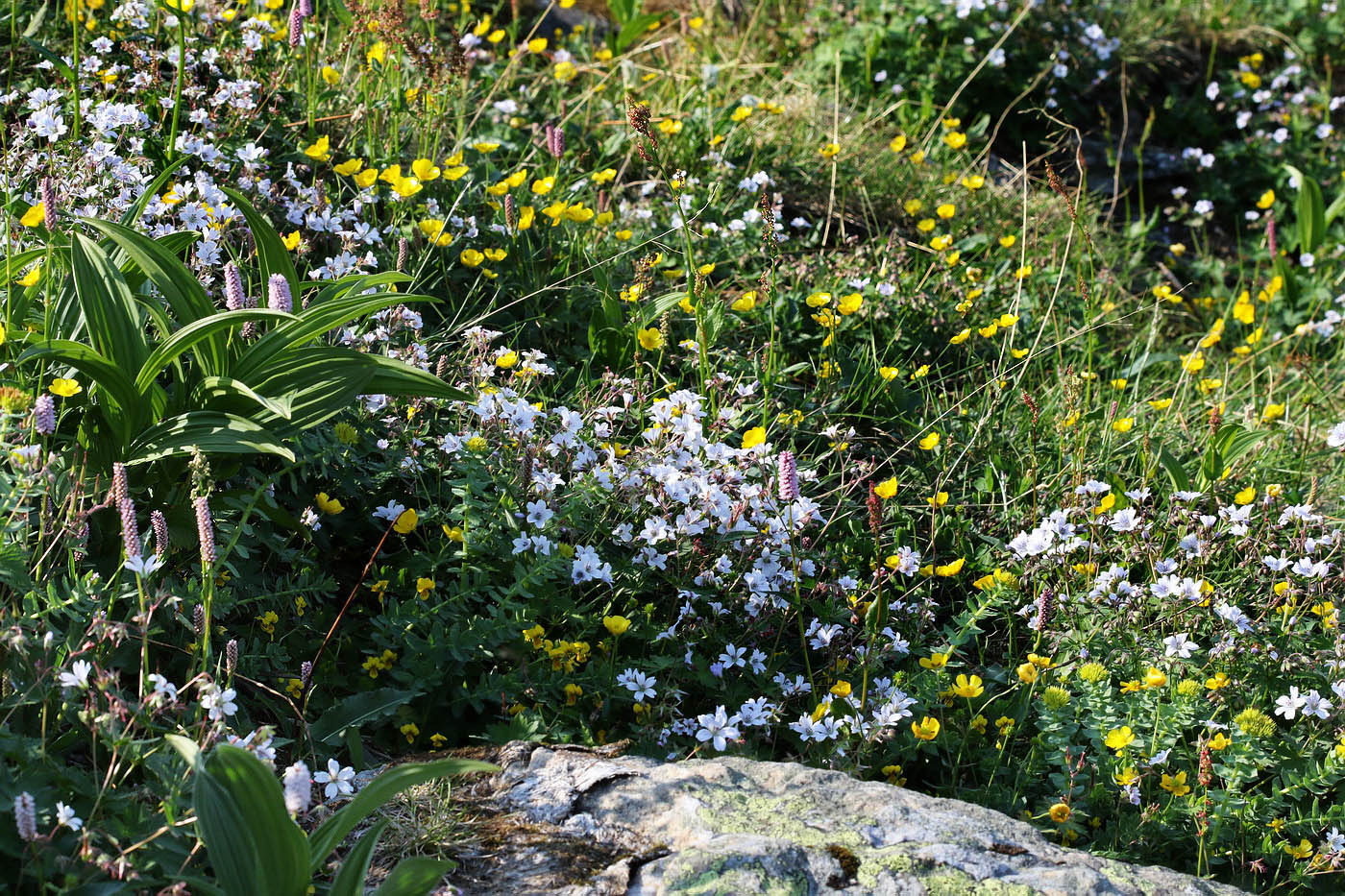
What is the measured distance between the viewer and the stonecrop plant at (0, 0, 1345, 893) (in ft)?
5.91

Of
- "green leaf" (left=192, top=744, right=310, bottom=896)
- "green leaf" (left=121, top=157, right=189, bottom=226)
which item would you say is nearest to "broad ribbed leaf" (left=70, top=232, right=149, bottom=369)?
"green leaf" (left=121, top=157, right=189, bottom=226)

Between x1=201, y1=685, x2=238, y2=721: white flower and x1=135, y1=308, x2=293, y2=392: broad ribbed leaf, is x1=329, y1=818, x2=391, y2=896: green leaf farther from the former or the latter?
x1=135, y1=308, x2=293, y2=392: broad ribbed leaf

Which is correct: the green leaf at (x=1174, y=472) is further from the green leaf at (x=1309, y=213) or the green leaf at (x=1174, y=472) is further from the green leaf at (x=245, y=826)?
the green leaf at (x=245, y=826)

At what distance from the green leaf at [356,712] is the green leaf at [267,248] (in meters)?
0.78

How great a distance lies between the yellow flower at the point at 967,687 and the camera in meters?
2.36

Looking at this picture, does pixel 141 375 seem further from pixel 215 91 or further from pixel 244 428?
pixel 215 91

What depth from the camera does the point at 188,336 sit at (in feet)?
6.68

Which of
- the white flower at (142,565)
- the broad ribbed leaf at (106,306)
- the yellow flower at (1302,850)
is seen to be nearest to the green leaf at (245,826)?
the white flower at (142,565)

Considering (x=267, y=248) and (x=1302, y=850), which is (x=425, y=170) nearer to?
(x=267, y=248)

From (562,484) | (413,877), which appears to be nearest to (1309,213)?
(562,484)

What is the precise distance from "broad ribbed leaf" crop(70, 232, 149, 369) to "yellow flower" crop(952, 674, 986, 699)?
1.66m

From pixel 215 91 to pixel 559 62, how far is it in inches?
56.4

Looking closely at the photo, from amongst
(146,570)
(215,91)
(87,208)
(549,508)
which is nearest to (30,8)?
(215,91)

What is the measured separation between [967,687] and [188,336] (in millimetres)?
1594
